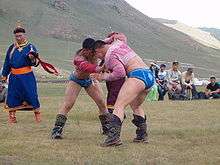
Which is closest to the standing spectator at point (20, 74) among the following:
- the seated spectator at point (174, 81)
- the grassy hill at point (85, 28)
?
the seated spectator at point (174, 81)

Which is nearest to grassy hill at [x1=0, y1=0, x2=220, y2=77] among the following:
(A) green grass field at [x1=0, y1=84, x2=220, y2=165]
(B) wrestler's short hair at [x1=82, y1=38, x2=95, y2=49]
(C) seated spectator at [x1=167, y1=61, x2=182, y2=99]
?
(C) seated spectator at [x1=167, y1=61, x2=182, y2=99]

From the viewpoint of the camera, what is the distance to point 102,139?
30.5 ft

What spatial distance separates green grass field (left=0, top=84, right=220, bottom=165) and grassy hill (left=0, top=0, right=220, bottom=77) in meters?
52.8

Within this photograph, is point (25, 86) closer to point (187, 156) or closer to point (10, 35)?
point (187, 156)

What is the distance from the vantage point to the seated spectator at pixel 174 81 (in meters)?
19.8

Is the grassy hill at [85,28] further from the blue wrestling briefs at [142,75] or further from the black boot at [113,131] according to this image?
the black boot at [113,131]

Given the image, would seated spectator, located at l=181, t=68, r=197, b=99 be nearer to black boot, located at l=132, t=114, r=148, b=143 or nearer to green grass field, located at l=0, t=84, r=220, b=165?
green grass field, located at l=0, t=84, r=220, b=165

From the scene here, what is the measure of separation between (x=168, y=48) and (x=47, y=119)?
97671 mm

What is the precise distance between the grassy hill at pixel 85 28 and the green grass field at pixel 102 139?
5282 centimetres

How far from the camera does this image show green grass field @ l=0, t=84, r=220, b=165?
7598mm

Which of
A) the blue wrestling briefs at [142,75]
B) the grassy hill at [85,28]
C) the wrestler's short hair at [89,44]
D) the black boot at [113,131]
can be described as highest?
the wrestler's short hair at [89,44]

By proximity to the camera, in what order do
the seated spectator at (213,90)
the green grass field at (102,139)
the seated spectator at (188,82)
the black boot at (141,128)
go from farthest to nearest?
the seated spectator at (213,90)
the seated spectator at (188,82)
the black boot at (141,128)
the green grass field at (102,139)

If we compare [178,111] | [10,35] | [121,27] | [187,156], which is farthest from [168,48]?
[187,156]

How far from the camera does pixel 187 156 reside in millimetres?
7984
